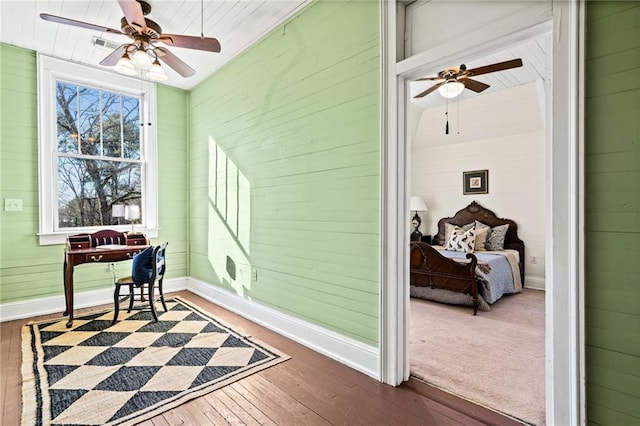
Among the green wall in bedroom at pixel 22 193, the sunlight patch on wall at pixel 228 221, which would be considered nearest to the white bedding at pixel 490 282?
the sunlight patch on wall at pixel 228 221

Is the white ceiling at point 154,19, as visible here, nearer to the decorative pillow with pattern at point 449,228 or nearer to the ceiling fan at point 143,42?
the ceiling fan at point 143,42

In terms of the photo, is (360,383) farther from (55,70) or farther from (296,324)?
(55,70)

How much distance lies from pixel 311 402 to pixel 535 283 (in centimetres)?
470

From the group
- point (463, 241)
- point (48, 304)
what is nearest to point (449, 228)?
point (463, 241)

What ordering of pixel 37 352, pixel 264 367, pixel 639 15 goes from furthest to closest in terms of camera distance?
pixel 37 352 < pixel 264 367 < pixel 639 15

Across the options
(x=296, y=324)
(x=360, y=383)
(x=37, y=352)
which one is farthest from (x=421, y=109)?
Answer: (x=37, y=352)

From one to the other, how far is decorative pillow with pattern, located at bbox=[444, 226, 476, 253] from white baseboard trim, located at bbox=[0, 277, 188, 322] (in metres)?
5.11

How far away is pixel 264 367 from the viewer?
260 centimetres

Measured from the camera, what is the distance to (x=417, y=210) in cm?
643

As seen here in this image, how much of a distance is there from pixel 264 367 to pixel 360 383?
744 mm

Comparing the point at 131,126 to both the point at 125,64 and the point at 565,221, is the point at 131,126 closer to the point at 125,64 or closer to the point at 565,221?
the point at 125,64

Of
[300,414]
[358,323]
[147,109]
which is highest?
[147,109]

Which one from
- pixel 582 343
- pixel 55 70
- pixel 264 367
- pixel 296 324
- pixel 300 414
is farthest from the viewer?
pixel 55 70

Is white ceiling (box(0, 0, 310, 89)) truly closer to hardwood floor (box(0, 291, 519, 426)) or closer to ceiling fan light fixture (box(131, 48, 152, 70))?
ceiling fan light fixture (box(131, 48, 152, 70))
